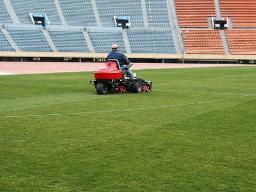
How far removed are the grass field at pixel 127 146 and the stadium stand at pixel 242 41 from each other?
45.0m

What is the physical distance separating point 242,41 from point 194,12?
6.77 meters

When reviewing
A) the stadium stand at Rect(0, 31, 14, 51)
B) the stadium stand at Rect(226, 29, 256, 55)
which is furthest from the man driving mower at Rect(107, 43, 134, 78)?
the stadium stand at Rect(0, 31, 14, 51)

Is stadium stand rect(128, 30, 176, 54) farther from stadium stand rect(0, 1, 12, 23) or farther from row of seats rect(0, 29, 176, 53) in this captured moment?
stadium stand rect(0, 1, 12, 23)

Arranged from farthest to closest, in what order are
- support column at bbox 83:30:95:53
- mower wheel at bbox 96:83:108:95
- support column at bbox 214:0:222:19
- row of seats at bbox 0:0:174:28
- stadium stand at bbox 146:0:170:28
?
row of seats at bbox 0:0:174:28
stadium stand at bbox 146:0:170:28
support column at bbox 214:0:222:19
support column at bbox 83:30:95:53
mower wheel at bbox 96:83:108:95

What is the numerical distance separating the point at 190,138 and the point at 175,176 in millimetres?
2603

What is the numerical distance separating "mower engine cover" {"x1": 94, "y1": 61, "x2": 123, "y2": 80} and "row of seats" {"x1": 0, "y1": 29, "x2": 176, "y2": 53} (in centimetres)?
4154

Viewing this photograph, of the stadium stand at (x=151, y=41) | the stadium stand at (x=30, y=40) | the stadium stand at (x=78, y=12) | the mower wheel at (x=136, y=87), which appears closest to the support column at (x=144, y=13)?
the stadium stand at (x=151, y=41)

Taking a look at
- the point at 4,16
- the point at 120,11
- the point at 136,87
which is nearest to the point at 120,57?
the point at 136,87

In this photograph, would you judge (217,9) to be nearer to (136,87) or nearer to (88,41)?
(88,41)

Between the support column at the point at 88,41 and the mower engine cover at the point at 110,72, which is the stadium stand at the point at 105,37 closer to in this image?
the support column at the point at 88,41

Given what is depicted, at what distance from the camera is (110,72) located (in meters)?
17.6

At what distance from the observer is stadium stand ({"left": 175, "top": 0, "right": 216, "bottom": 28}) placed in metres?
61.1

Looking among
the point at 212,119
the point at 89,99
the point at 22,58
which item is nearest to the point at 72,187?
the point at 212,119

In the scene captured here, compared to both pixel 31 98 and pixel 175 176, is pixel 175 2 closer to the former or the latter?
pixel 31 98
